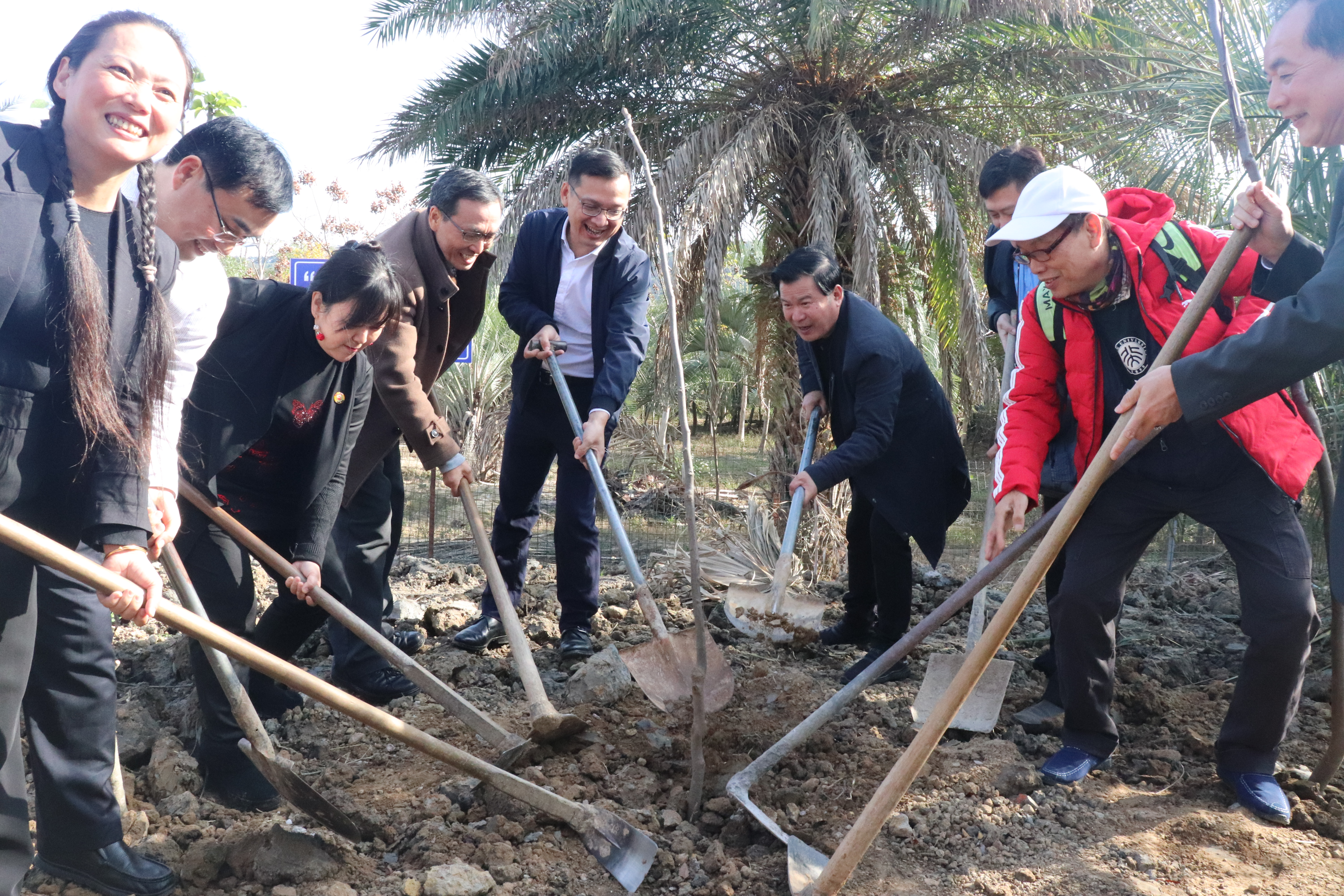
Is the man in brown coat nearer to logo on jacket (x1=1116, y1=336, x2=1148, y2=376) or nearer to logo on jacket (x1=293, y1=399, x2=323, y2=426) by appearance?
logo on jacket (x1=293, y1=399, x2=323, y2=426)

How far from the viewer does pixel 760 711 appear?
10.9ft

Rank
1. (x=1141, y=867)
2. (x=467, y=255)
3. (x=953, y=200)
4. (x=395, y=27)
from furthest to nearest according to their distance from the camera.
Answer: (x=395, y=27)
(x=953, y=200)
(x=467, y=255)
(x=1141, y=867)

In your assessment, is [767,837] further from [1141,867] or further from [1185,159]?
[1185,159]

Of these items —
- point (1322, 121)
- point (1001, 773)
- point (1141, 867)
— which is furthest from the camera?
point (1001, 773)

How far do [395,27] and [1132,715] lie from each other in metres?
7.91

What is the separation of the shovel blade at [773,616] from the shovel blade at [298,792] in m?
1.86

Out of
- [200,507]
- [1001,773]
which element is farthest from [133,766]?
[1001,773]

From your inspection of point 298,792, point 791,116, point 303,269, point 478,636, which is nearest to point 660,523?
point 791,116

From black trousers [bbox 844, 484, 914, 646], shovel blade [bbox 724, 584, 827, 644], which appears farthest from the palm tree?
shovel blade [bbox 724, 584, 827, 644]

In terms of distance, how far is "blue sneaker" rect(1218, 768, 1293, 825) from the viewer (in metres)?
2.55

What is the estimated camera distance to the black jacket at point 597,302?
3.77m

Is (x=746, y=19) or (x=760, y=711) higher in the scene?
(x=746, y=19)

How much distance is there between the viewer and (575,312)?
13.0ft

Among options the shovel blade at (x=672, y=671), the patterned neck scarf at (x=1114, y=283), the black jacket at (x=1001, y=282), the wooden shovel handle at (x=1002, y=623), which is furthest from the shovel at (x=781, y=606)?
the wooden shovel handle at (x=1002, y=623)
